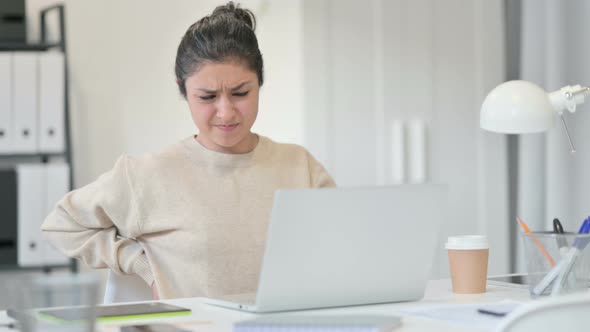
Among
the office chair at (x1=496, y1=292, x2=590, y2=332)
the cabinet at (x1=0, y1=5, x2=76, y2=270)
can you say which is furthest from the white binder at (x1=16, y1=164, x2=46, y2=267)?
the office chair at (x1=496, y1=292, x2=590, y2=332)

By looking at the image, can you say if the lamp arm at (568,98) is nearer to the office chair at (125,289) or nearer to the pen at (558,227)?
the pen at (558,227)

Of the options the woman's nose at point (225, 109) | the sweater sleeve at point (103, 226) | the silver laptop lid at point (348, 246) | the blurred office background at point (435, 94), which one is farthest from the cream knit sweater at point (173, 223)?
the blurred office background at point (435, 94)

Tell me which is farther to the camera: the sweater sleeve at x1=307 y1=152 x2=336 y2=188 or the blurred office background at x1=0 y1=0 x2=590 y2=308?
the blurred office background at x1=0 y1=0 x2=590 y2=308

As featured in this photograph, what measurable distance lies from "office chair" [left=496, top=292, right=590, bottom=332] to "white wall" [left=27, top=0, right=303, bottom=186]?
2.68m

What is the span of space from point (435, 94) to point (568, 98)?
1.58 metres

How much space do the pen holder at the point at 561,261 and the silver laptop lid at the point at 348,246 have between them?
0.63ft

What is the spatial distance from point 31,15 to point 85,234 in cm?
185

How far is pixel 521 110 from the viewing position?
5.31 ft

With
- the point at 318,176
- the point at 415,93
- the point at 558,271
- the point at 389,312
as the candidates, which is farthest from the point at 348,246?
the point at 415,93

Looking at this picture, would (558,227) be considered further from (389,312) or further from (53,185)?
(53,185)

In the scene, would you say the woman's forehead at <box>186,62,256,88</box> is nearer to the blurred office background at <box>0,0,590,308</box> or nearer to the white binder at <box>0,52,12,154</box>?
the blurred office background at <box>0,0,590,308</box>

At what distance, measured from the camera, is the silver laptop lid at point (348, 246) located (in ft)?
4.37

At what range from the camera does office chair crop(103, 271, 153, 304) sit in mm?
1932

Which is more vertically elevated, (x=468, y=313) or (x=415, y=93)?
(x=415, y=93)
